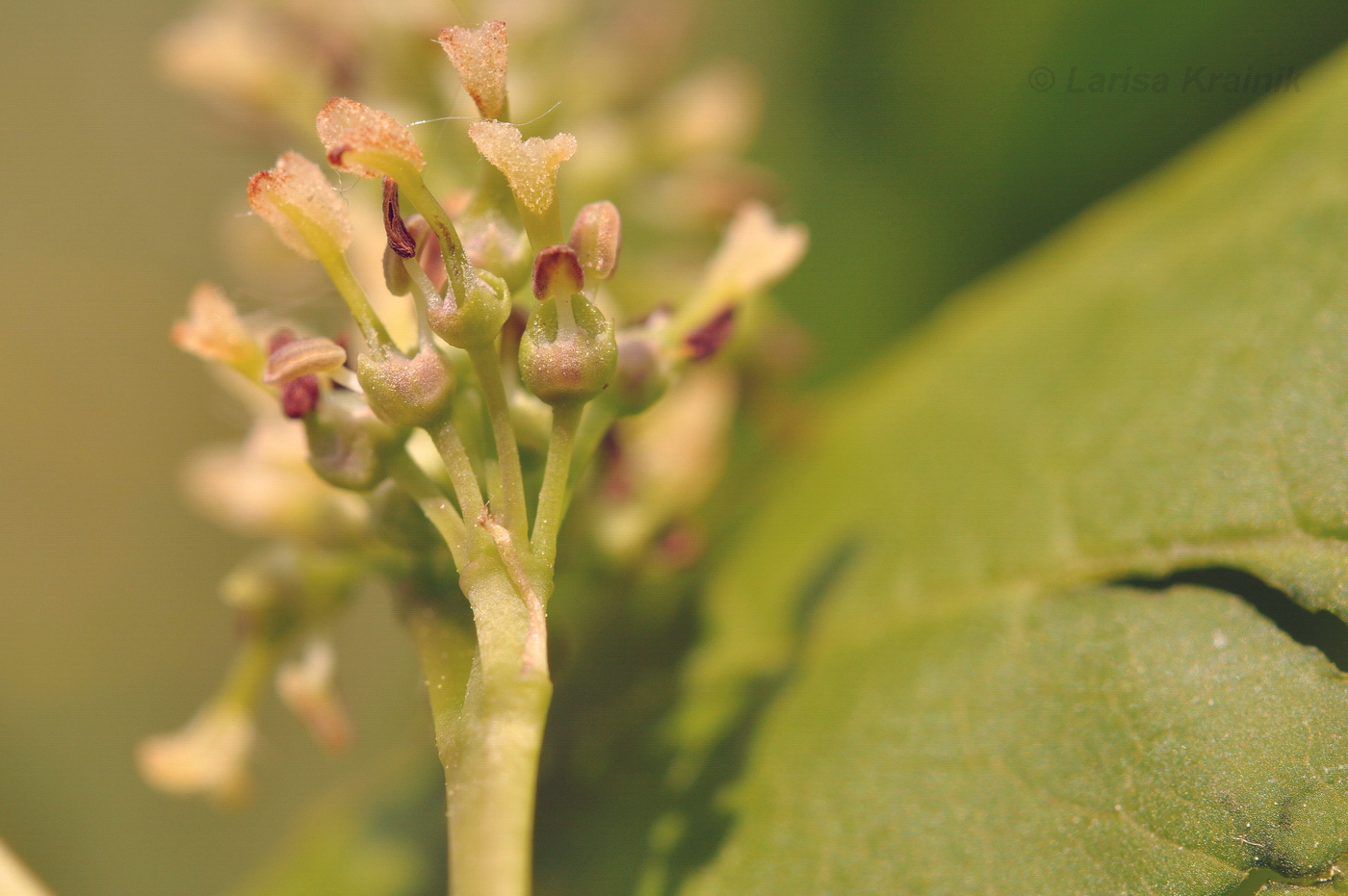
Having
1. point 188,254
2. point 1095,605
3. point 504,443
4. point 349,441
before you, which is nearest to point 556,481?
point 504,443

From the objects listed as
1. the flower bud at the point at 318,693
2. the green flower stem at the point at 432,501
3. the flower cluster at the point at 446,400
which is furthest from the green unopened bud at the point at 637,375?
the flower bud at the point at 318,693

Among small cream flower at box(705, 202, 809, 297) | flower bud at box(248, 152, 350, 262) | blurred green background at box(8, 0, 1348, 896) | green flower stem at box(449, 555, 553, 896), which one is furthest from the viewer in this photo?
blurred green background at box(8, 0, 1348, 896)

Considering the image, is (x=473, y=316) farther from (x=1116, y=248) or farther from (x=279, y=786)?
(x=279, y=786)

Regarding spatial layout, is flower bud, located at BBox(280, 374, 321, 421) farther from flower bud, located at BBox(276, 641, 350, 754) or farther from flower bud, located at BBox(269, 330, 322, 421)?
flower bud, located at BBox(276, 641, 350, 754)

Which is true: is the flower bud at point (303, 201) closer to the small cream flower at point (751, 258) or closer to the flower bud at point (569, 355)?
the flower bud at point (569, 355)

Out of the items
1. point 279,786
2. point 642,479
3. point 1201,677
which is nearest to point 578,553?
point 642,479

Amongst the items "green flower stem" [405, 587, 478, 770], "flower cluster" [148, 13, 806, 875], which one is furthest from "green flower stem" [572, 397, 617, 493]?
"green flower stem" [405, 587, 478, 770]

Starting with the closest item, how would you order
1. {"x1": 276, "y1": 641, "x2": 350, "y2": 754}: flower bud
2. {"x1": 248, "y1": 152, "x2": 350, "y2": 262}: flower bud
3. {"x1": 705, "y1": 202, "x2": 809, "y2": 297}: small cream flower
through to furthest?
{"x1": 248, "y1": 152, "x2": 350, "y2": 262}: flower bud
{"x1": 705, "y1": 202, "x2": 809, "y2": 297}: small cream flower
{"x1": 276, "y1": 641, "x2": 350, "y2": 754}: flower bud
